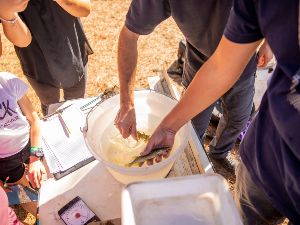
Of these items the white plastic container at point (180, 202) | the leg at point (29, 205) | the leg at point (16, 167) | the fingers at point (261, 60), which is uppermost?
the fingers at point (261, 60)

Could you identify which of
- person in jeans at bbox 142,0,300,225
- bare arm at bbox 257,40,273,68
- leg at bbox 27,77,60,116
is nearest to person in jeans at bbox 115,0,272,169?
person in jeans at bbox 142,0,300,225

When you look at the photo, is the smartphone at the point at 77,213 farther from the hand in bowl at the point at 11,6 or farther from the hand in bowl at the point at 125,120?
the hand in bowl at the point at 11,6

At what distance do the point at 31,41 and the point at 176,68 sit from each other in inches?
64.7

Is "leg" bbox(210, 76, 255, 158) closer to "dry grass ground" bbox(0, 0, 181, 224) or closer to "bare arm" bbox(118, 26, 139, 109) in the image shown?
"bare arm" bbox(118, 26, 139, 109)

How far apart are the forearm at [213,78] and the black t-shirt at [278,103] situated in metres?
0.07

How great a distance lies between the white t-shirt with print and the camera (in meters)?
1.84

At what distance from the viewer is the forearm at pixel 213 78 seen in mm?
1311

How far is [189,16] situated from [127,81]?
445mm

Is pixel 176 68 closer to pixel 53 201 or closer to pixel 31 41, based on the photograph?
pixel 31 41

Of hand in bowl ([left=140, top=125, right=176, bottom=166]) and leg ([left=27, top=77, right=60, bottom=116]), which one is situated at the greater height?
hand in bowl ([left=140, top=125, right=176, bottom=166])

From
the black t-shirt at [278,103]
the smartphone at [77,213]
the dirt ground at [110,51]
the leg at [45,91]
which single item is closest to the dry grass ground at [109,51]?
the dirt ground at [110,51]

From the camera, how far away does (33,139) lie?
1903 millimetres

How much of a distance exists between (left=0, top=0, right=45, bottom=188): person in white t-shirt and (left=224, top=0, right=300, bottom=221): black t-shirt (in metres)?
1.11

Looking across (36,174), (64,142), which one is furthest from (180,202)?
(36,174)
